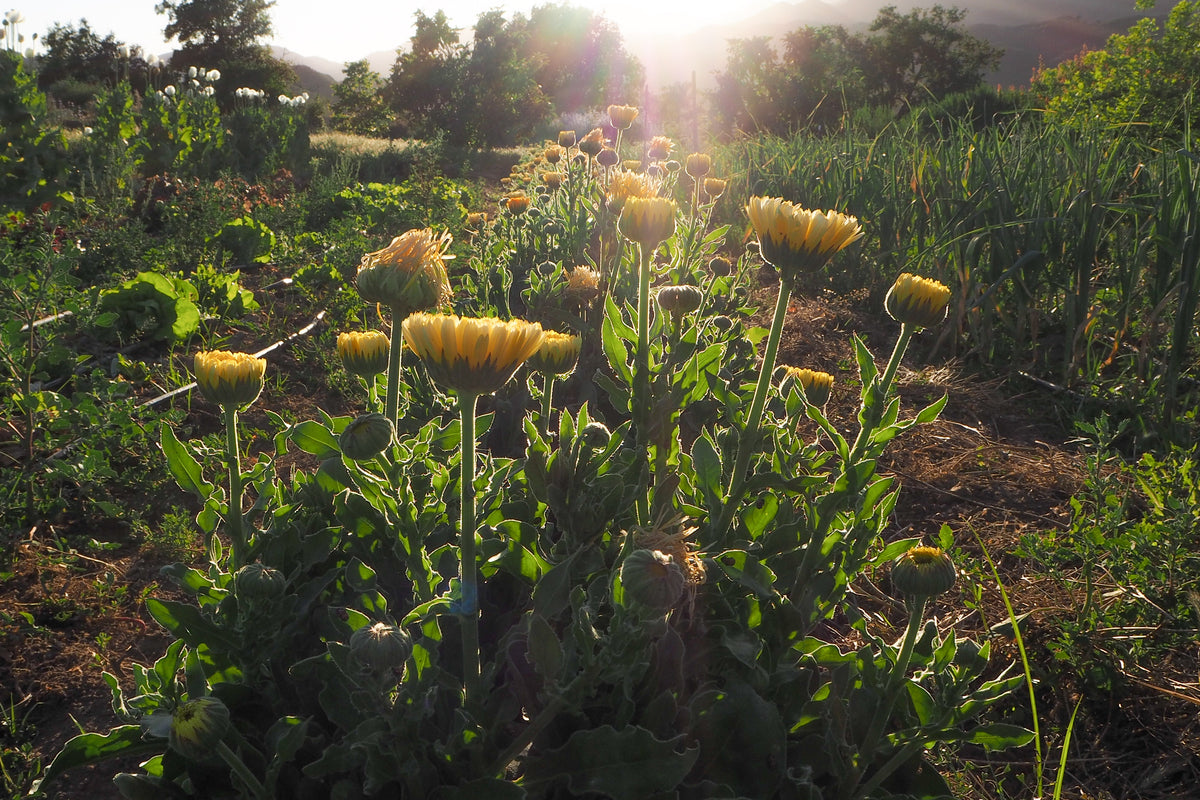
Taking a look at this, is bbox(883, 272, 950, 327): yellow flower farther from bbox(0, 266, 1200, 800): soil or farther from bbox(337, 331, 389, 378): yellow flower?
bbox(337, 331, 389, 378): yellow flower

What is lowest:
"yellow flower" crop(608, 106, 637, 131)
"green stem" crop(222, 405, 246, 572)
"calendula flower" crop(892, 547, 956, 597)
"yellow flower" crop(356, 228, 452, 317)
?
"calendula flower" crop(892, 547, 956, 597)

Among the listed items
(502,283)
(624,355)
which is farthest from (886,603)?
(502,283)

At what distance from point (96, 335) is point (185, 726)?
11.4 ft

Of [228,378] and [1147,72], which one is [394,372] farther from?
[1147,72]

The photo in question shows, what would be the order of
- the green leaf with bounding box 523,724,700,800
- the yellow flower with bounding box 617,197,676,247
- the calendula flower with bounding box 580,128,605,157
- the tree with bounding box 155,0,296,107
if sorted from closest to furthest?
the green leaf with bounding box 523,724,700,800 → the yellow flower with bounding box 617,197,676,247 → the calendula flower with bounding box 580,128,605,157 → the tree with bounding box 155,0,296,107

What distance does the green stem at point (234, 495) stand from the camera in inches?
53.1

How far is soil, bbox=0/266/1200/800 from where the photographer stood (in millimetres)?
1691

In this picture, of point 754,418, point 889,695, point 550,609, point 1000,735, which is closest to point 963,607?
point 1000,735

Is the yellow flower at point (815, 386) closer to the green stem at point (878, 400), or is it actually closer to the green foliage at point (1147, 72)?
the green stem at point (878, 400)

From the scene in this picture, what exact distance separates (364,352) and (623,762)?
0.95 meters

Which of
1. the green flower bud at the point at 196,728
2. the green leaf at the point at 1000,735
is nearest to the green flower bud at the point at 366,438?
the green flower bud at the point at 196,728

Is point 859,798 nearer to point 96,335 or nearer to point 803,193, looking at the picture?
point 96,335

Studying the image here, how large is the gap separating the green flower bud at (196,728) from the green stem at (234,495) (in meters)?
0.38

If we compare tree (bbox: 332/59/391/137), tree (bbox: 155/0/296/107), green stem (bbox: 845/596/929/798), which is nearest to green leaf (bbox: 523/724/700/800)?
green stem (bbox: 845/596/929/798)
